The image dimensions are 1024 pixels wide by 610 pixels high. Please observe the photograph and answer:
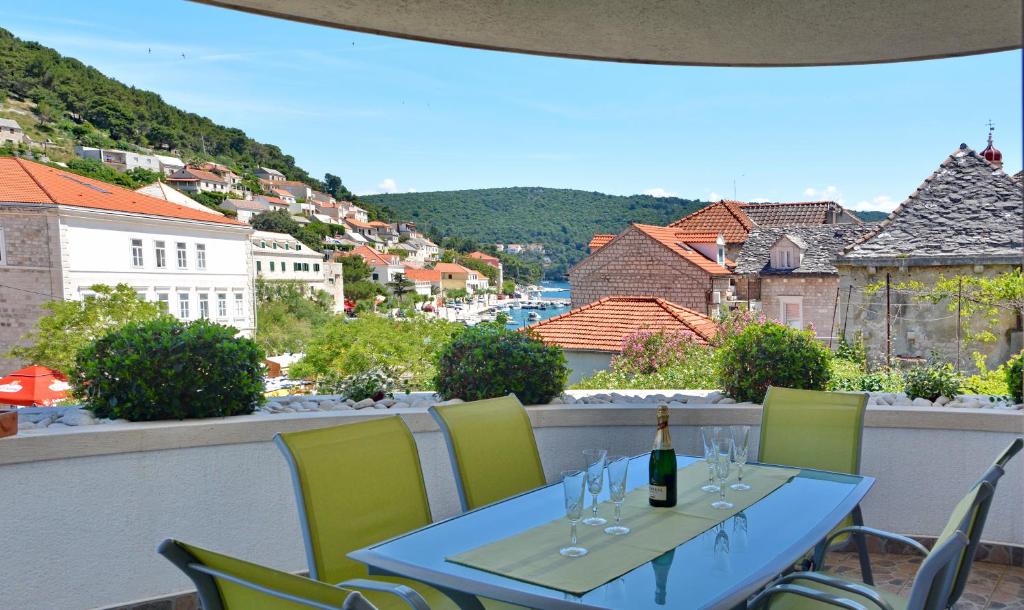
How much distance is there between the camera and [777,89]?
23.3 meters

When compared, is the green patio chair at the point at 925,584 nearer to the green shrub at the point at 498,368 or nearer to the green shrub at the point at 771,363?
the green shrub at the point at 771,363

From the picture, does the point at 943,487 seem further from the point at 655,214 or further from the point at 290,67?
the point at 290,67

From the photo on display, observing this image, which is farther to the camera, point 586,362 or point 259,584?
point 586,362

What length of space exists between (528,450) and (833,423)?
3.89 feet

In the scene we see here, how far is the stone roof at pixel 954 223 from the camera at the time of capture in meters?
8.97

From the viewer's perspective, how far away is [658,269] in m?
15.8

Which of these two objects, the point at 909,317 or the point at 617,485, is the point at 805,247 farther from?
the point at 617,485

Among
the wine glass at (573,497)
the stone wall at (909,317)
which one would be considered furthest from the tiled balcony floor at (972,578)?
the stone wall at (909,317)

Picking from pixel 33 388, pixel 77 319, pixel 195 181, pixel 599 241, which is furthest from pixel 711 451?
pixel 195 181

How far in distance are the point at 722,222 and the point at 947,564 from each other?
16553mm

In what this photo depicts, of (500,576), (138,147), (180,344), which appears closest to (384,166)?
(138,147)

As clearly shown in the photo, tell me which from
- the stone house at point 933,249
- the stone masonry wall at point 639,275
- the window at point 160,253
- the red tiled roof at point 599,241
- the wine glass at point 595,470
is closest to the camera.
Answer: the wine glass at point 595,470

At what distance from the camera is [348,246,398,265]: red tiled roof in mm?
15039

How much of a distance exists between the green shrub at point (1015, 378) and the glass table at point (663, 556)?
168cm
